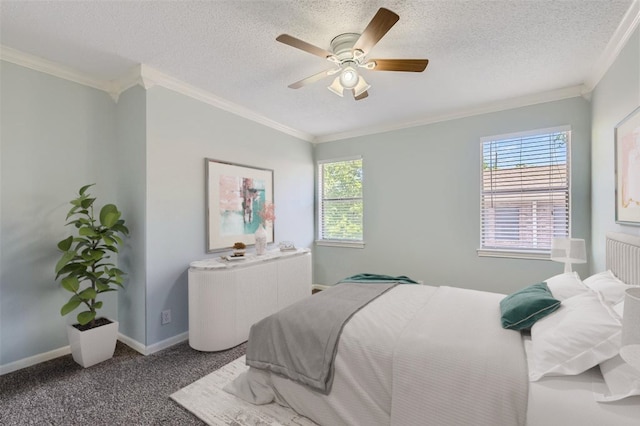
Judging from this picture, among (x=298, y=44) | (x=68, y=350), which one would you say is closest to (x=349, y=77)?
(x=298, y=44)

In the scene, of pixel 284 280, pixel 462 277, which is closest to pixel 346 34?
pixel 284 280

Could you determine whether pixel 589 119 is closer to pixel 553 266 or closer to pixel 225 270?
pixel 553 266

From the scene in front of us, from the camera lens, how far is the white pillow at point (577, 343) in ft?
3.92

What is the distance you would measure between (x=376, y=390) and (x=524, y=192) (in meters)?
2.99

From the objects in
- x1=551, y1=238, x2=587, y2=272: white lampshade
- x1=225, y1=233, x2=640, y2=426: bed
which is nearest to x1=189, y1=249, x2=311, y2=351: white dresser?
x1=225, y1=233, x2=640, y2=426: bed

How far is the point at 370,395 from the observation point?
152 centimetres

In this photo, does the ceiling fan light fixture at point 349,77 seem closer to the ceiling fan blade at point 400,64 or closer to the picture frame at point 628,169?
the ceiling fan blade at point 400,64

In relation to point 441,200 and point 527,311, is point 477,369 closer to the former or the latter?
point 527,311

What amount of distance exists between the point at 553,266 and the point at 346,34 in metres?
3.25

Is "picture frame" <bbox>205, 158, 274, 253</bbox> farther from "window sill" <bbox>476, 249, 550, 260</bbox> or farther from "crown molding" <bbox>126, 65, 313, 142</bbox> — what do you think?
"window sill" <bbox>476, 249, 550, 260</bbox>

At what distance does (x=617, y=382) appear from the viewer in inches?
43.0

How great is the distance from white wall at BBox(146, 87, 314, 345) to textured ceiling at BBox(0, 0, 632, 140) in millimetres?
330

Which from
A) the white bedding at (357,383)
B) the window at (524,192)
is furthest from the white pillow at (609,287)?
the window at (524,192)

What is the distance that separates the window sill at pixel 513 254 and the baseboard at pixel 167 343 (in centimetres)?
352
